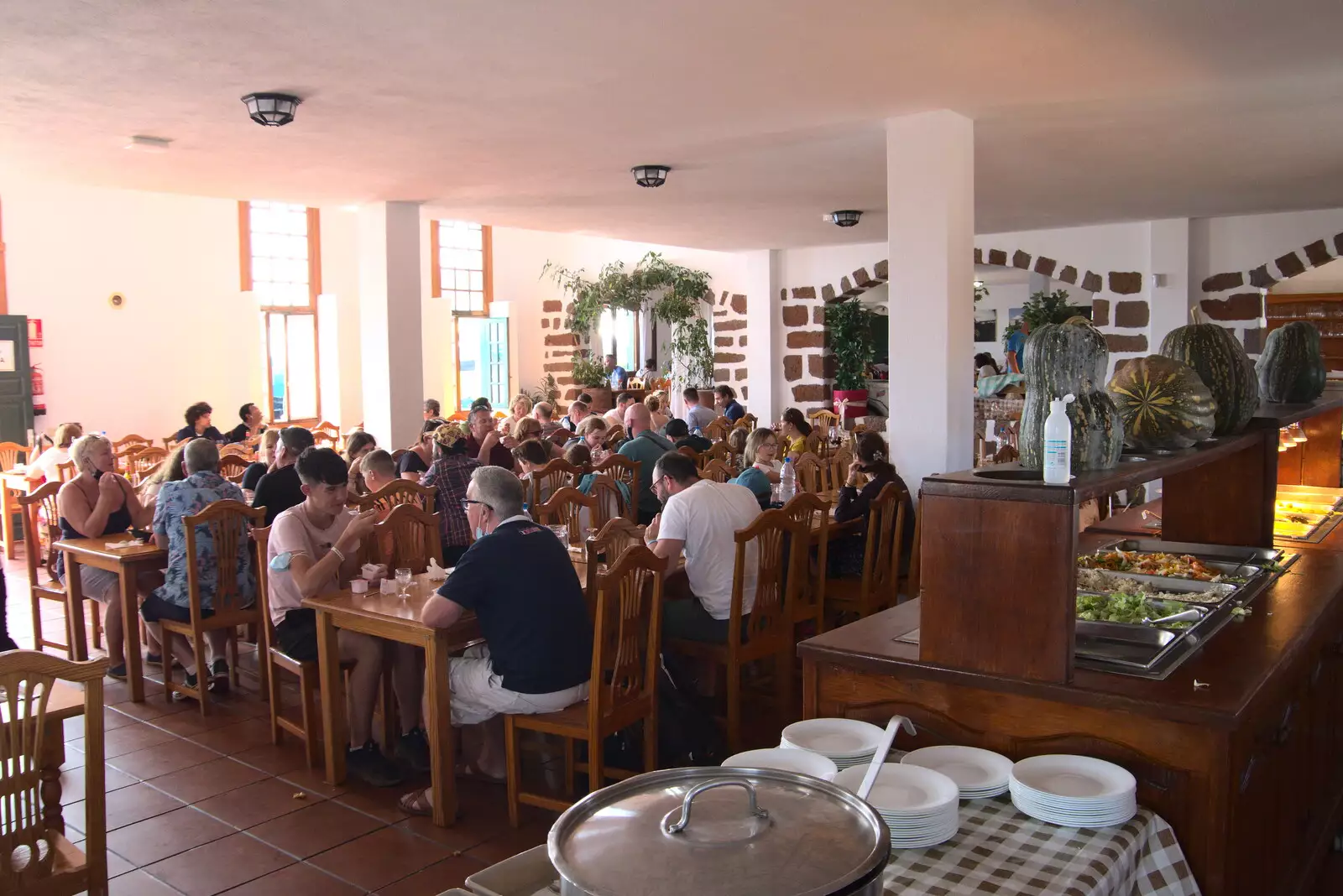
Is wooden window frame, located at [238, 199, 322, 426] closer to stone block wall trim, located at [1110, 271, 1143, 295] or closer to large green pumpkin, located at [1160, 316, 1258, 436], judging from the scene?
stone block wall trim, located at [1110, 271, 1143, 295]

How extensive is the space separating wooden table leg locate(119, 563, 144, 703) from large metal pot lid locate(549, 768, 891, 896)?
3.94 m

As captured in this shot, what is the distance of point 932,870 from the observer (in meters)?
1.70

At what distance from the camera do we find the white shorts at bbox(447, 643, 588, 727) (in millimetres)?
3365

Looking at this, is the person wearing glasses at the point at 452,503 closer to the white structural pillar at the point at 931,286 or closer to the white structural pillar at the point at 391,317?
the white structural pillar at the point at 931,286

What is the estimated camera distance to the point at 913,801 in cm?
183

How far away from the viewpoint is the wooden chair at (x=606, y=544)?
3.57 m

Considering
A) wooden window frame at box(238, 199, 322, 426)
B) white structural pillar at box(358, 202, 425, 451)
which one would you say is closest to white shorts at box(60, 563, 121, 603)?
white structural pillar at box(358, 202, 425, 451)

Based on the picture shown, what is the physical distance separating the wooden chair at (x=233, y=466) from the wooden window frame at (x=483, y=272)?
24.8 feet

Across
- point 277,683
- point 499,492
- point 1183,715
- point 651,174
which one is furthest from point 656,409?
point 1183,715

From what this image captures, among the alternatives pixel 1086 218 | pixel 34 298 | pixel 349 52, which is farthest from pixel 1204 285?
pixel 34 298

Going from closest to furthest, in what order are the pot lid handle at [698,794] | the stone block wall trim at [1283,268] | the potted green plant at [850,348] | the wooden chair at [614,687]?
the pot lid handle at [698,794] < the wooden chair at [614,687] < the stone block wall trim at [1283,268] < the potted green plant at [850,348]

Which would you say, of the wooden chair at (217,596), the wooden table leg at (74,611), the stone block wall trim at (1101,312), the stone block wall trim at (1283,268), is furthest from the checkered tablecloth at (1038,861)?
the stone block wall trim at (1101,312)

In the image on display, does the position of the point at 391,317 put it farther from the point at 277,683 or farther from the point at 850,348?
the point at 850,348

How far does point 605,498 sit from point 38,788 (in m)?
3.40
